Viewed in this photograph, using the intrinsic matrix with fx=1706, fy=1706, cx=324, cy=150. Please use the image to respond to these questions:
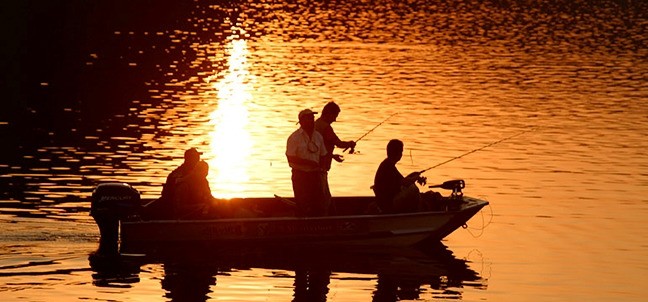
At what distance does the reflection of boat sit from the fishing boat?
15cm

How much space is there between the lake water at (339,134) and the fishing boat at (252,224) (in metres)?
0.31

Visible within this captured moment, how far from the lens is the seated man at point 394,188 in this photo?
25438 mm

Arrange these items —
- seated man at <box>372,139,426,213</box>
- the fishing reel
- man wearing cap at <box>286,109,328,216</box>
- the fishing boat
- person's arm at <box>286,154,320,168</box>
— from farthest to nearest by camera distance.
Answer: the fishing reel < seated man at <box>372,139,426,213</box> < person's arm at <box>286,154,320,168</box> < man wearing cap at <box>286,109,328,216</box> < the fishing boat

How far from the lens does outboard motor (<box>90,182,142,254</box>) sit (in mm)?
23906

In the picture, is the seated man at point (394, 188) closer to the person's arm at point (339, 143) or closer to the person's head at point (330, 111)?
the person's arm at point (339, 143)

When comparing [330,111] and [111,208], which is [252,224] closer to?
[330,111]

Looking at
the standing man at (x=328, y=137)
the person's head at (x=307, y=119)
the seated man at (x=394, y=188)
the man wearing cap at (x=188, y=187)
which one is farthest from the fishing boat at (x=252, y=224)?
the person's head at (x=307, y=119)

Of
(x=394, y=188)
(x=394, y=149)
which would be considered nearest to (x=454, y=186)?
(x=394, y=188)

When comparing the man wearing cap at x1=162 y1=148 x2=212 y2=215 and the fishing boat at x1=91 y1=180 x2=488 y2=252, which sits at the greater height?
the man wearing cap at x1=162 y1=148 x2=212 y2=215

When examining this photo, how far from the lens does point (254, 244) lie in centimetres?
2514

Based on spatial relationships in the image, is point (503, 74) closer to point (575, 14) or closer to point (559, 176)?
point (559, 176)

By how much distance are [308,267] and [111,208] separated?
2.92 m

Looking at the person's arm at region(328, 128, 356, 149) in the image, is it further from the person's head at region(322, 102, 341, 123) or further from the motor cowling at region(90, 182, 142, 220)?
the motor cowling at region(90, 182, 142, 220)

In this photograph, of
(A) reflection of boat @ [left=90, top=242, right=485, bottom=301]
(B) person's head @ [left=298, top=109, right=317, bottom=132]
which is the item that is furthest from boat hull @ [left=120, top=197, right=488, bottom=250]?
(B) person's head @ [left=298, top=109, right=317, bottom=132]
